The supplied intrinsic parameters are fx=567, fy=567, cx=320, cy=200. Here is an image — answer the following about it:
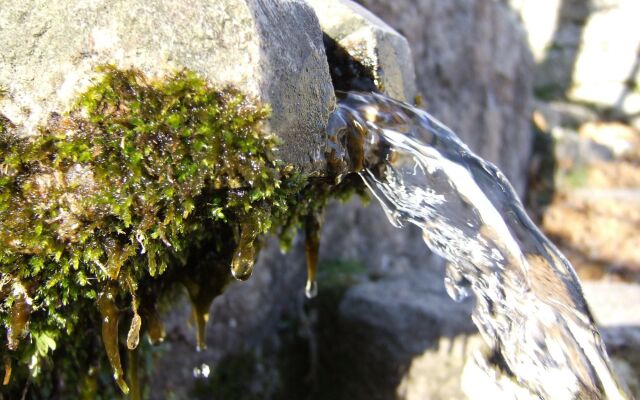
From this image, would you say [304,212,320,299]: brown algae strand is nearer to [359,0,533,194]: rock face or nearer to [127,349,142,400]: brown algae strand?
[127,349,142,400]: brown algae strand

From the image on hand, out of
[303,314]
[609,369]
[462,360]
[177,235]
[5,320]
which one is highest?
[177,235]

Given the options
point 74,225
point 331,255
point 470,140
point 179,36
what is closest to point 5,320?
point 74,225

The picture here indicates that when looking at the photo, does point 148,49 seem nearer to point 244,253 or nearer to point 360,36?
point 244,253

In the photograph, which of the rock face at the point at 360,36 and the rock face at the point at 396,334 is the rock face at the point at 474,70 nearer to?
the rock face at the point at 396,334

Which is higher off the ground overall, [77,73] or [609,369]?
[77,73]

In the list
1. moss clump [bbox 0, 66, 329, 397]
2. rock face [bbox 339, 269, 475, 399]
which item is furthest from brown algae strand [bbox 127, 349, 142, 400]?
rock face [bbox 339, 269, 475, 399]

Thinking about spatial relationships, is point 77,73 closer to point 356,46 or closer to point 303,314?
point 356,46
